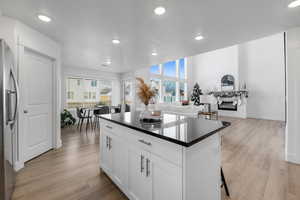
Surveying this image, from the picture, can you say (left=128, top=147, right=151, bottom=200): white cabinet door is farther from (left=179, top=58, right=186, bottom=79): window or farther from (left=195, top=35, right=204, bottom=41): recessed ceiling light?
(left=179, top=58, right=186, bottom=79): window

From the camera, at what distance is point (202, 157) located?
1092 millimetres

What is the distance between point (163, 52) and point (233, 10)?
2.18 m

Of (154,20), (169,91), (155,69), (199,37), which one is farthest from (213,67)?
(154,20)

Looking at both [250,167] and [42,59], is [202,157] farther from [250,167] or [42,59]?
[42,59]

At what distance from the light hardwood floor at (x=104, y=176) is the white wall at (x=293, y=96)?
28 centimetres

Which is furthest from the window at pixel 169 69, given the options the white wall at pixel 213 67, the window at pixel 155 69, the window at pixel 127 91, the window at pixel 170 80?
the window at pixel 127 91

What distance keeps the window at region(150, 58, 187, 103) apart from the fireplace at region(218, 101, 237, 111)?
2.81 meters

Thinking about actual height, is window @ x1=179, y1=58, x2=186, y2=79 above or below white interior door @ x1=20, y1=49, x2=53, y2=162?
above

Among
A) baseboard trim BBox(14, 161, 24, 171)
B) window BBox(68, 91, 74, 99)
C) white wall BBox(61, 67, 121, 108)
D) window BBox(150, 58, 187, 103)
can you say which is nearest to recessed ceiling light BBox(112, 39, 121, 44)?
baseboard trim BBox(14, 161, 24, 171)

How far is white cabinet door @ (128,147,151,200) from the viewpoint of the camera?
1.24 metres

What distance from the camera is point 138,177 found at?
1328mm

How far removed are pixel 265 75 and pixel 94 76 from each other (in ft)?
29.1

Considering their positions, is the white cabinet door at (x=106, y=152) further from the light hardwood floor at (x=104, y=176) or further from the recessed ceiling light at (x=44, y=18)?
the recessed ceiling light at (x=44, y=18)

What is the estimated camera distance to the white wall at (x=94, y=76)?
549 cm
